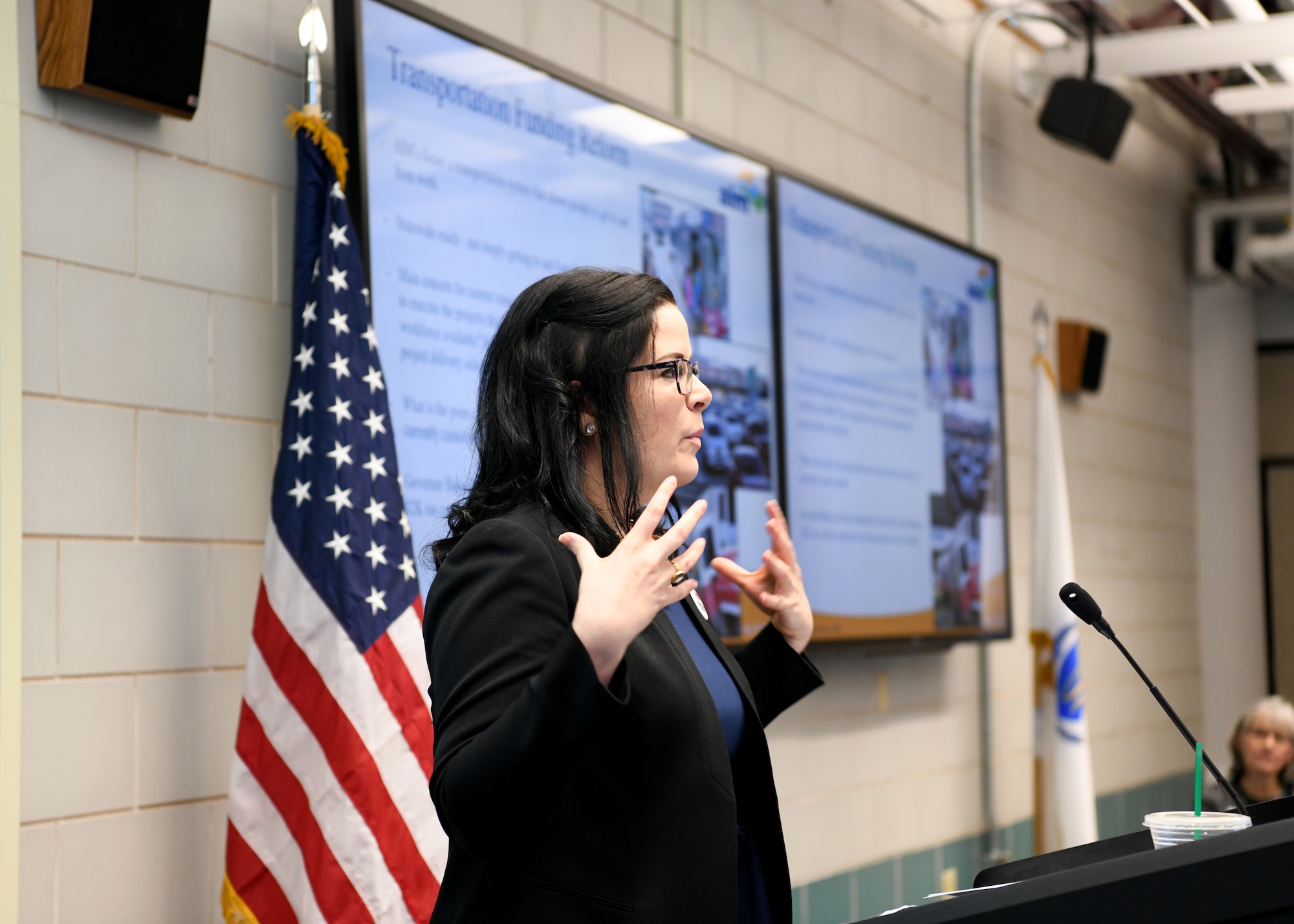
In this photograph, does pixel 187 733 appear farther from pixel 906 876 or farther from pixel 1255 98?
pixel 1255 98

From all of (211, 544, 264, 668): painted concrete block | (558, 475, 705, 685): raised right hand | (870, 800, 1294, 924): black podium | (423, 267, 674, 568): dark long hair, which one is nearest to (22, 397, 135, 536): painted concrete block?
(211, 544, 264, 668): painted concrete block

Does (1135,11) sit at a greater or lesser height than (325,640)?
greater

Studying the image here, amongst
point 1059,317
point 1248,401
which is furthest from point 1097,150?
point 1248,401

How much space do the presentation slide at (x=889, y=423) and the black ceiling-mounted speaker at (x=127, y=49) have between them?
1.75 metres

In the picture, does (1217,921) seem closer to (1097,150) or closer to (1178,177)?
(1097,150)

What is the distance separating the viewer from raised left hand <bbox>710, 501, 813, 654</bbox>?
1.69 metres

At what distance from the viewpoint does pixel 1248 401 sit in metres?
6.69

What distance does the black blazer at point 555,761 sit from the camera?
1.13 metres

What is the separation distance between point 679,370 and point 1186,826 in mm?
645

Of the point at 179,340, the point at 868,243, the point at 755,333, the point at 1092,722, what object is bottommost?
the point at 1092,722

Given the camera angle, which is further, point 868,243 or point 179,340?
point 868,243

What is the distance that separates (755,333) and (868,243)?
2.31 ft

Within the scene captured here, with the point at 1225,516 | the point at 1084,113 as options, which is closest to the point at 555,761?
the point at 1084,113

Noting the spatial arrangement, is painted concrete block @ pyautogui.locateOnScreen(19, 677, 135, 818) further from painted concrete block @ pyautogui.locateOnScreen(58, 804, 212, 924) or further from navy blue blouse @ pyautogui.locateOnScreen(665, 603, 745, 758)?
navy blue blouse @ pyautogui.locateOnScreen(665, 603, 745, 758)
